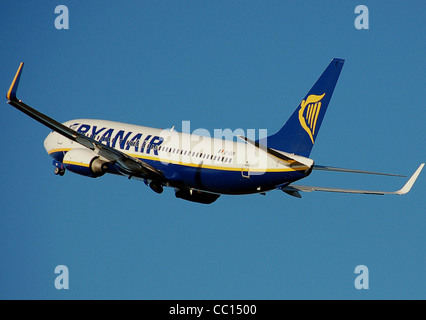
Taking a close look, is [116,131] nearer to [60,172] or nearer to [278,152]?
[60,172]

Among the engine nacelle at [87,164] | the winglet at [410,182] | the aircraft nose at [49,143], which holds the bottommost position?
the winglet at [410,182]

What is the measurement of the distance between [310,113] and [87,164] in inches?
651

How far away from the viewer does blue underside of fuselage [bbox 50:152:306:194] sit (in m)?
60.9

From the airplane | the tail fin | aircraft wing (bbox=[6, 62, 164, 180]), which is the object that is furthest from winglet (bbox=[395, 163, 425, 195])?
aircraft wing (bbox=[6, 62, 164, 180])

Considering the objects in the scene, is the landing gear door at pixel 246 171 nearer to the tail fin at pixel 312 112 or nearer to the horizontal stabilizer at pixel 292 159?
the horizontal stabilizer at pixel 292 159

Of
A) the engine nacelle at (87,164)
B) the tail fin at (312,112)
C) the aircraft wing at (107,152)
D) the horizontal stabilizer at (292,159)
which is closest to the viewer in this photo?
the horizontal stabilizer at (292,159)

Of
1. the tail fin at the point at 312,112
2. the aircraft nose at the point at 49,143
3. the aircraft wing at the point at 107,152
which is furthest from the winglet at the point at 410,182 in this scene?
the aircraft nose at the point at 49,143

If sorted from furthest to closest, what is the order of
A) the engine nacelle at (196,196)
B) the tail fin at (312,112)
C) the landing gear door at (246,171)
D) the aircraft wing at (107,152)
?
the engine nacelle at (196,196) < the aircraft wing at (107,152) < the landing gear door at (246,171) < the tail fin at (312,112)

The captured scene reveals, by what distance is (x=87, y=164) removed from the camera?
67.8 metres

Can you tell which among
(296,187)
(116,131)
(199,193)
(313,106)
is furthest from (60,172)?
(313,106)

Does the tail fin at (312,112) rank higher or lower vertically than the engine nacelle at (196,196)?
higher

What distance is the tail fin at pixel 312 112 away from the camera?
59.7 m

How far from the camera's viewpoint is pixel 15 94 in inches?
2366

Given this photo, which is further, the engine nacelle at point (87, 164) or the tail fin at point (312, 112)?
the engine nacelle at point (87, 164)
